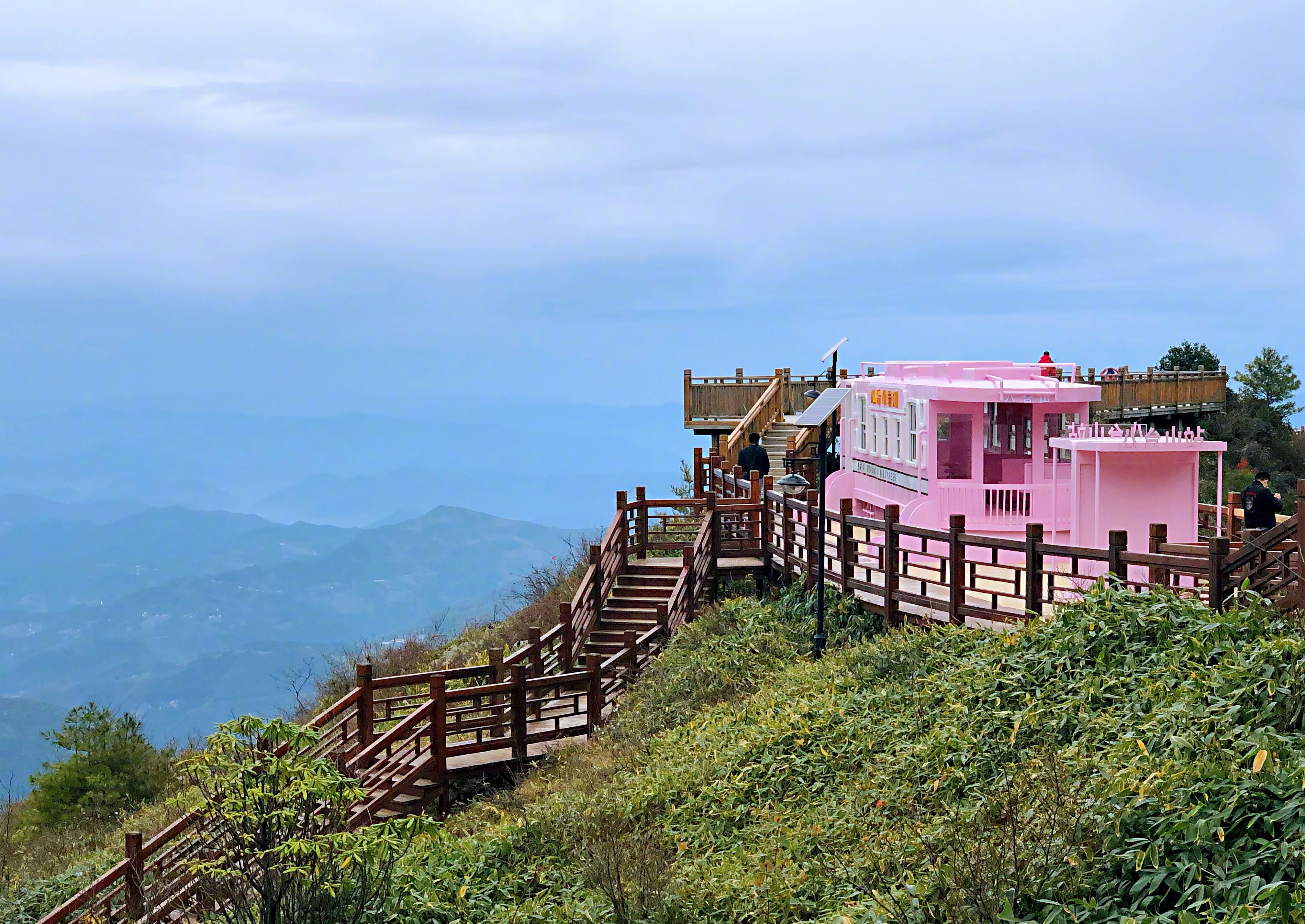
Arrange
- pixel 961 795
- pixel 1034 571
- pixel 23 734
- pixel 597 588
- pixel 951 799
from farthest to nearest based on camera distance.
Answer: pixel 23 734 < pixel 597 588 < pixel 1034 571 < pixel 961 795 < pixel 951 799

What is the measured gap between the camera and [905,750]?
10.8 m

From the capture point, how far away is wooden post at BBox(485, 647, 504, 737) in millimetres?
16641

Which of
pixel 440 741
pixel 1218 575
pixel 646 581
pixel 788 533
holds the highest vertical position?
pixel 1218 575

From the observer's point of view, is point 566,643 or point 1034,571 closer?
point 1034,571

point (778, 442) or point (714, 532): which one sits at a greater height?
point (778, 442)

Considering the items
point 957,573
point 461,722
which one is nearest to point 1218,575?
point 957,573

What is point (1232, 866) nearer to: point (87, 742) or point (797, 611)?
point (797, 611)

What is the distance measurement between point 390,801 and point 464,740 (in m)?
3.23

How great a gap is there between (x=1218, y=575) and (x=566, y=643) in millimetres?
11218

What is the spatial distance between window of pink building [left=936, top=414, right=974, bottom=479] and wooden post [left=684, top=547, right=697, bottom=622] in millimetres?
4589

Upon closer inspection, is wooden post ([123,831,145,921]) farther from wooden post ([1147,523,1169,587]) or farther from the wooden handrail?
the wooden handrail

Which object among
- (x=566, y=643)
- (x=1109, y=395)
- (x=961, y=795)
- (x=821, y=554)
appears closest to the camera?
(x=961, y=795)

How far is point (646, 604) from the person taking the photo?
22.0 metres

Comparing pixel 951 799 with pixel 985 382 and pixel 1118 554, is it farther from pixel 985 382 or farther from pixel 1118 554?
pixel 985 382
